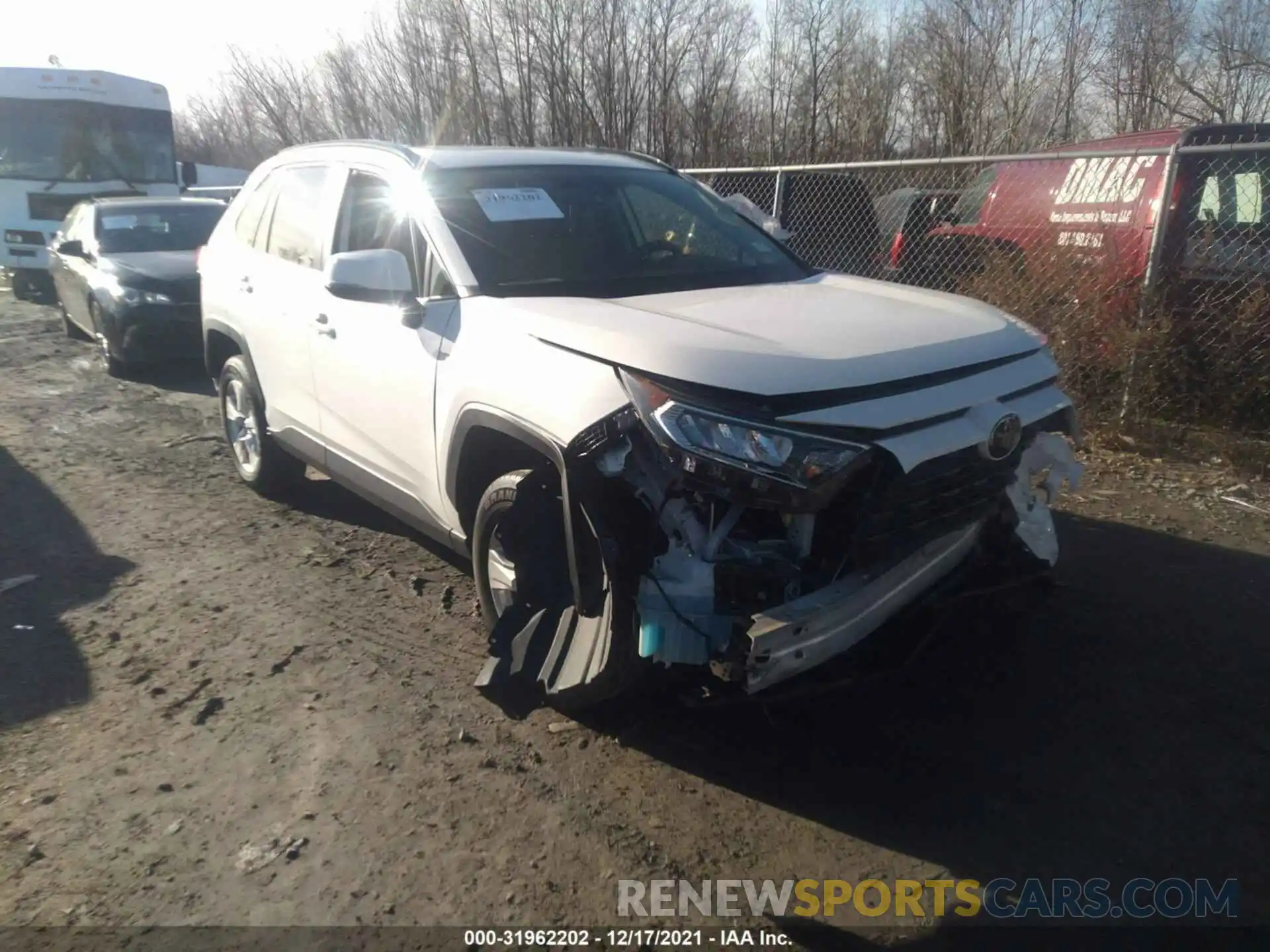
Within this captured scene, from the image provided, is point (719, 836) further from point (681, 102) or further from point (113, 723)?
point (681, 102)

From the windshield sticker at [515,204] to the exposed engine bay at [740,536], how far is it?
1.42 meters

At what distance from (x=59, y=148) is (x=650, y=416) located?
1470 cm

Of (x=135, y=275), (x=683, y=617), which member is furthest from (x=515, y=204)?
(x=135, y=275)

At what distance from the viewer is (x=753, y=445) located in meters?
2.67

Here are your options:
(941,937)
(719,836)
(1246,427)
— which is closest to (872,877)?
(941,937)

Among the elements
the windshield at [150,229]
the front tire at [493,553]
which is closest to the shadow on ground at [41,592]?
the front tire at [493,553]

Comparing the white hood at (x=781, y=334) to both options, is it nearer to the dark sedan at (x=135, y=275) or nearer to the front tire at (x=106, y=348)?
the dark sedan at (x=135, y=275)

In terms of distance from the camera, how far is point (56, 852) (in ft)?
9.50

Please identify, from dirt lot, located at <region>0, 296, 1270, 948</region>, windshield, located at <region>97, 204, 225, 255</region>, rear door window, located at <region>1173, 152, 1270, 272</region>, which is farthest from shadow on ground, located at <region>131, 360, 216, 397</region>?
rear door window, located at <region>1173, 152, 1270, 272</region>

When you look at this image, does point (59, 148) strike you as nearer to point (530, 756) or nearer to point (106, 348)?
Answer: point (106, 348)

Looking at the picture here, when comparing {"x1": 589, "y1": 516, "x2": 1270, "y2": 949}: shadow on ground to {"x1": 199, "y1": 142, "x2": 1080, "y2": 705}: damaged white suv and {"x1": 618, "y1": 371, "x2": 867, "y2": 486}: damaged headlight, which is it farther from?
{"x1": 618, "y1": 371, "x2": 867, "y2": 486}: damaged headlight

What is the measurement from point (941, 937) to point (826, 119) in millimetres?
18683

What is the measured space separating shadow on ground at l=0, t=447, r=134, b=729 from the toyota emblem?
3.42 m

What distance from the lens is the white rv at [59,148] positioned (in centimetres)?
1370
